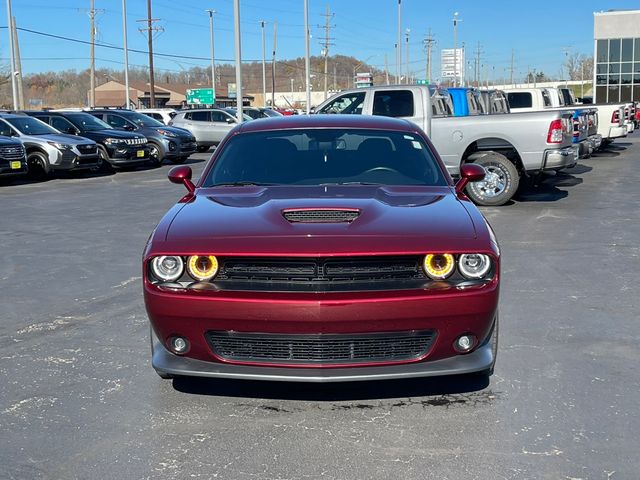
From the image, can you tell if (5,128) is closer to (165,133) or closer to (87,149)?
(87,149)

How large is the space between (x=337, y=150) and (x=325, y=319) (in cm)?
212

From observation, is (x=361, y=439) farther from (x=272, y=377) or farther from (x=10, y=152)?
(x=10, y=152)

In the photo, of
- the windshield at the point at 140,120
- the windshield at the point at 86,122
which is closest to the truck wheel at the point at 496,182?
the windshield at the point at 86,122

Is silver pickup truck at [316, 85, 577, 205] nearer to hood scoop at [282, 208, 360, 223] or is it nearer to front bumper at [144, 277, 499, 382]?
hood scoop at [282, 208, 360, 223]

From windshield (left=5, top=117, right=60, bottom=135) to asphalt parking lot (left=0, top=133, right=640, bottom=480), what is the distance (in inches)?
493

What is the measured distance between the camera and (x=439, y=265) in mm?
3877

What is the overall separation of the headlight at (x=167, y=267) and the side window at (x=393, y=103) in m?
9.64

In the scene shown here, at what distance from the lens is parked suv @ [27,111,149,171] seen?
19.9 meters

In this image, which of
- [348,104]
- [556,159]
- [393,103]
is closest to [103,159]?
[348,104]

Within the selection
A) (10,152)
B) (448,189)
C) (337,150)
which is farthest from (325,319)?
(10,152)

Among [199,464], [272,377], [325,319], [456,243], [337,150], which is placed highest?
[337,150]

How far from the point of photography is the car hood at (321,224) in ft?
12.4

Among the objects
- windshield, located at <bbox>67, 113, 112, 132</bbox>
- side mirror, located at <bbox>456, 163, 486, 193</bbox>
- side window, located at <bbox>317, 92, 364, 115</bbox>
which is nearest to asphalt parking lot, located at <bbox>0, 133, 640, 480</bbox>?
side mirror, located at <bbox>456, 163, 486, 193</bbox>

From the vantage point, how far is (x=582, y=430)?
3.81 m
